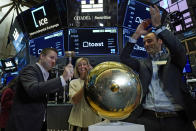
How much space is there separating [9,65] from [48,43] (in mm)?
4830

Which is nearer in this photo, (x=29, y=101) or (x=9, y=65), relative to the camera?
(x=29, y=101)

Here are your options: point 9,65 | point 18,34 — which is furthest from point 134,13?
point 9,65

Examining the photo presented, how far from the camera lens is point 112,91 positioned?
2.63 feet

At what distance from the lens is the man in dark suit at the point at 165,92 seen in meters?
1.28

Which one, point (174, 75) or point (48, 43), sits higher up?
point (48, 43)

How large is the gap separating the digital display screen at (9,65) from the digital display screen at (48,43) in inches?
155

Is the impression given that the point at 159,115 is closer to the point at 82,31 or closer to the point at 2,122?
the point at 82,31

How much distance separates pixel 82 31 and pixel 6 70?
589 cm

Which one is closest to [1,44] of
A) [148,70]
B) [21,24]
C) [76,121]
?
[21,24]

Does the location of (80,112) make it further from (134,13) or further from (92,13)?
(134,13)

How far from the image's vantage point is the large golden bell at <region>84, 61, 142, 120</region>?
2.63ft

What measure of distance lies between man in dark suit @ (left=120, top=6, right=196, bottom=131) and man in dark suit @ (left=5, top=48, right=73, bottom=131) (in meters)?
0.64

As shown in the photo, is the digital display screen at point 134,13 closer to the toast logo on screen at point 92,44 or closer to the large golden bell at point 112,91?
the toast logo on screen at point 92,44

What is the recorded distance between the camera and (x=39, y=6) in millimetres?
3520
